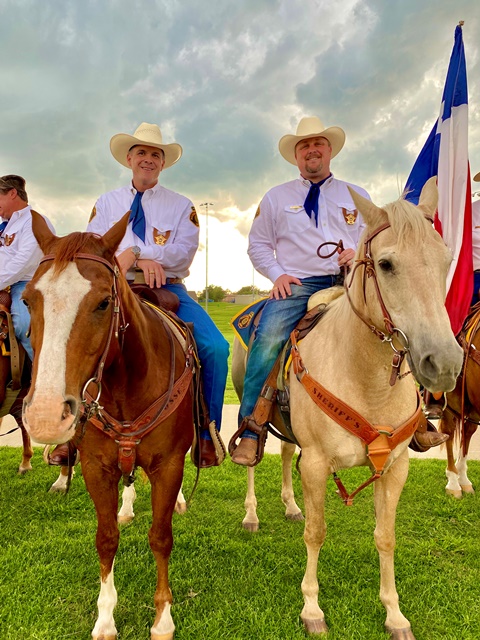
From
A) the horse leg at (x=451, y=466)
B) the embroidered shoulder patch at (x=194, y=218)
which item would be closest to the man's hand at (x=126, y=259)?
the embroidered shoulder patch at (x=194, y=218)

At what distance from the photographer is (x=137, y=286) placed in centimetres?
361

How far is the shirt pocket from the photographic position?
13.4ft

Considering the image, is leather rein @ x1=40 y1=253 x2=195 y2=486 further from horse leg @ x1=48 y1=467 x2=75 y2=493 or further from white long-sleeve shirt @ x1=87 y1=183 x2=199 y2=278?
horse leg @ x1=48 y1=467 x2=75 y2=493

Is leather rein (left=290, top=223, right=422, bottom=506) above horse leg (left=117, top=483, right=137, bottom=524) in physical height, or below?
above

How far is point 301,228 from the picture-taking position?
4102mm

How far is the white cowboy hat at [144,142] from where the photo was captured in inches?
166

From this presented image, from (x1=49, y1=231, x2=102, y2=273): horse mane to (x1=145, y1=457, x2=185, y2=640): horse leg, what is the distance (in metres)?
1.62

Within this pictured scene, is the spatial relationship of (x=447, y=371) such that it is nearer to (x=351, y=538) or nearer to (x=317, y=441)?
(x=317, y=441)

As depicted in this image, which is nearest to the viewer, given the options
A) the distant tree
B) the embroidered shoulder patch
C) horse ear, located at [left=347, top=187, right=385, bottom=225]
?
horse ear, located at [left=347, top=187, right=385, bottom=225]

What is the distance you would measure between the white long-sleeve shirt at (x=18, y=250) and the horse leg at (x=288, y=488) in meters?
3.47

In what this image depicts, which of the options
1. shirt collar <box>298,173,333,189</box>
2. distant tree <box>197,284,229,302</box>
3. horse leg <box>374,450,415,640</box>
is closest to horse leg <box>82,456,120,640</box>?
horse leg <box>374,450,415,640</box>

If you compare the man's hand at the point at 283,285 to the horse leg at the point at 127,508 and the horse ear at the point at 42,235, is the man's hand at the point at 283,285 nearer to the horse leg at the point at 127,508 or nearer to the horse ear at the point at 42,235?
the horse ear at the point at 42,235

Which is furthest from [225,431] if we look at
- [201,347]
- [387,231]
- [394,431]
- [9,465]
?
[387,231]

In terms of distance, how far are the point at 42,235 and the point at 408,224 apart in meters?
2.00
